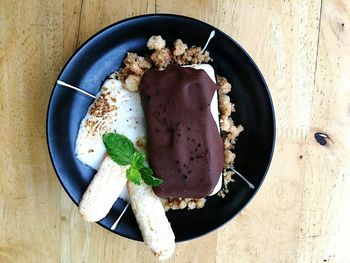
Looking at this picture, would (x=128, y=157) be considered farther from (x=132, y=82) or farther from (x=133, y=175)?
(x=132, y=82)

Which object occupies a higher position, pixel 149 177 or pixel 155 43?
pixel 155 43

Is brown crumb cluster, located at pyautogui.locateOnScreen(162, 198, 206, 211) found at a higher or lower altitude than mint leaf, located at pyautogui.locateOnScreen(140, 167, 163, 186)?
lower

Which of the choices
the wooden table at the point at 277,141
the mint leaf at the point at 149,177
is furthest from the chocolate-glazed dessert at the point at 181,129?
the wooden table at the point at 277,141

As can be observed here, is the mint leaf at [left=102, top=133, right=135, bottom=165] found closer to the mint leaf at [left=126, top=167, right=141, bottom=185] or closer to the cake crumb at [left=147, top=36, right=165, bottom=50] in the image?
the mint leaf at [left=126, top=167, right=141, bottom=185]

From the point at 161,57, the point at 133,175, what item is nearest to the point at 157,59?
the point at 161,57

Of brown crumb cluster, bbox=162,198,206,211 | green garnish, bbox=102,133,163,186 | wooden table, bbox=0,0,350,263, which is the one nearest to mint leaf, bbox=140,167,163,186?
green garnish, bbox=102,133,163,186

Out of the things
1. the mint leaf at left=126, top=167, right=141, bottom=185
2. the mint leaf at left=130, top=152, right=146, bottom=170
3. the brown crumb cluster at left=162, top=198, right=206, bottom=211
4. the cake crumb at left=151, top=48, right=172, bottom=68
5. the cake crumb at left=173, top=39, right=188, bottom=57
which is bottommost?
the brown crumb cluster at left=162, top=198, right=206, bottom=211
